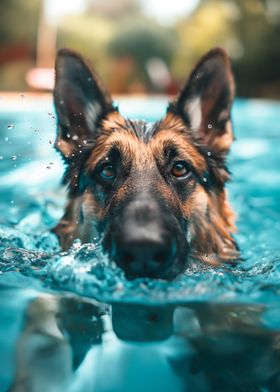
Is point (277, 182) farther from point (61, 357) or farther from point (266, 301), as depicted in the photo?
point (61, 357)

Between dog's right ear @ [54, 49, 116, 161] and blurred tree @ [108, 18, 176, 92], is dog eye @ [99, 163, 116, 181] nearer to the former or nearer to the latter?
dog's right ear @ [54, 49, 116, 161]

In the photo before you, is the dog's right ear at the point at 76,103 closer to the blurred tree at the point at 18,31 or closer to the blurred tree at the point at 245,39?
the blurred tree at the point at 245,39


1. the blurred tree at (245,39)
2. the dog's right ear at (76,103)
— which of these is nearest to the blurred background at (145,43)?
the blurred tree at (245,39)

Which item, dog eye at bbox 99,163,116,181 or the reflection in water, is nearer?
the reflection in water

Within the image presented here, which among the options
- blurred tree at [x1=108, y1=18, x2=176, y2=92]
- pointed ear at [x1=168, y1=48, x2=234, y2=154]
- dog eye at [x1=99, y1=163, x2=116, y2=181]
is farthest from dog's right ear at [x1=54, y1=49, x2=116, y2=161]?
blurred tree at [x1=108, y1=18, x2=176, y2=92]

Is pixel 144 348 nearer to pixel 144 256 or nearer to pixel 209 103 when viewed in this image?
pixel 144 256

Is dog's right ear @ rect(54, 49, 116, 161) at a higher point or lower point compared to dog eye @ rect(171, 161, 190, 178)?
higher

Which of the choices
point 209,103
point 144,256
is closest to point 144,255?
point 144,256
